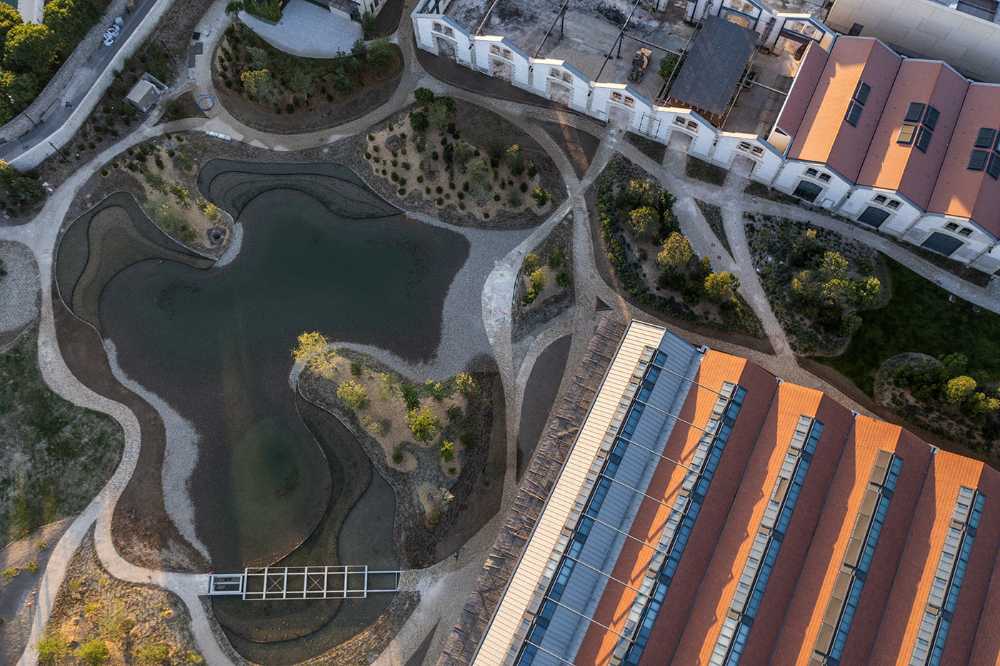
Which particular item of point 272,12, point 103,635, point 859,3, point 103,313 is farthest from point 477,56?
point 103,635

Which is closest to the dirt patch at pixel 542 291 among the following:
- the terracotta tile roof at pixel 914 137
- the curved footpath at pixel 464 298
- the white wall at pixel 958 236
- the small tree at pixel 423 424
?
the curved footpath at pixel 464 298

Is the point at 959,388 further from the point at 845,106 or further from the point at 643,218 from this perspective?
the point at 643,218

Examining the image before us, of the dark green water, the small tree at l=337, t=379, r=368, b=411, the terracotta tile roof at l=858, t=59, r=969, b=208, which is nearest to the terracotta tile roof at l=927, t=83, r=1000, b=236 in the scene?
the terracotta tile roof at l=858, t=59, r=969, b=208

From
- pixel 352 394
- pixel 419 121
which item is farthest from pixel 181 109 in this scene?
pixel 352 394

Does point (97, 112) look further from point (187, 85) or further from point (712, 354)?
point (712, 354)

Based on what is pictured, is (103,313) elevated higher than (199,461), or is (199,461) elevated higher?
(103,313)

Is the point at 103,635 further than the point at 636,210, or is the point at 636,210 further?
the point at 636,210
